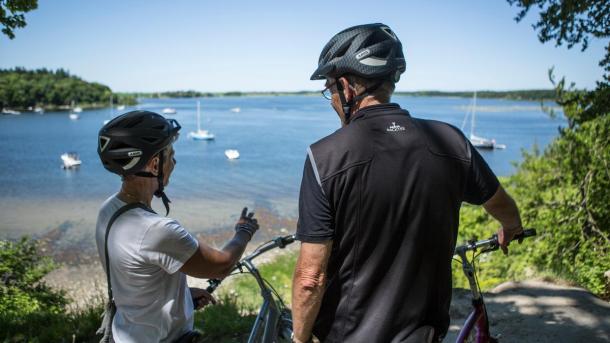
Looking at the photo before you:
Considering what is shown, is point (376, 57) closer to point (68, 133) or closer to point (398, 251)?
point (398, 251)

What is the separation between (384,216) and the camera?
1832 mm

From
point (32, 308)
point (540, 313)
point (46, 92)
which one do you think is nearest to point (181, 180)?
point (32, 308)

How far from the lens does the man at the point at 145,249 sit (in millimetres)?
2045

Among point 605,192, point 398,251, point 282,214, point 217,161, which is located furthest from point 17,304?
point 217,161

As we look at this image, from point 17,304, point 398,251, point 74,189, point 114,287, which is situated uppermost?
point 398,251

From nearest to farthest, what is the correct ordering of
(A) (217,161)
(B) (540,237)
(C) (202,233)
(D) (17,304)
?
(D) (17,304) < (B) (540,237) < (C) (202,233) < (A) (217,161)

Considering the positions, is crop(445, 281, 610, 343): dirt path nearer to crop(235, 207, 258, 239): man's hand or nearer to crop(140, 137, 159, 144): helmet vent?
crop(235, 207, 258, 239): man's hand

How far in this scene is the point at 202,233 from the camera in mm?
23781

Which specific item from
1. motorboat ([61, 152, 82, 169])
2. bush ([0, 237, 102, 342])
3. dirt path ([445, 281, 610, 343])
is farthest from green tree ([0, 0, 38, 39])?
motorboat ([61, 152, 82, 169])

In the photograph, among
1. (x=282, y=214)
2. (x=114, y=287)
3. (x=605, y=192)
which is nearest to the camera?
(x=114, y=287)

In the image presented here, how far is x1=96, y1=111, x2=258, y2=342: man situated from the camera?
2.04 m

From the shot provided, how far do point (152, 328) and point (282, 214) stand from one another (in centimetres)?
2653

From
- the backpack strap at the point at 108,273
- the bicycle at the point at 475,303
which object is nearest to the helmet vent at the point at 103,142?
the backpack strap at the point at 108,273

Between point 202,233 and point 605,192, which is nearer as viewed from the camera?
point 605,192
